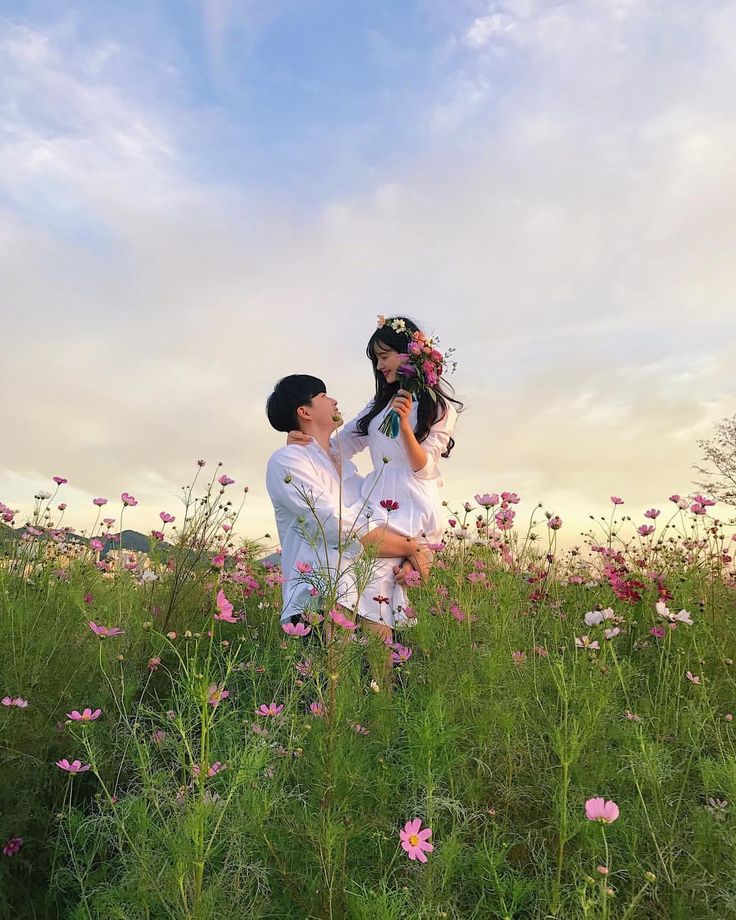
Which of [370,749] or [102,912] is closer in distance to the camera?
[102,912]

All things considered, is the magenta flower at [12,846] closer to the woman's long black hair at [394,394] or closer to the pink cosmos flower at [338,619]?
the pink cosmos flower at [338,619]

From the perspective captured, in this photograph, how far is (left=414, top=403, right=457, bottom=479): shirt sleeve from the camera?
13.1ft

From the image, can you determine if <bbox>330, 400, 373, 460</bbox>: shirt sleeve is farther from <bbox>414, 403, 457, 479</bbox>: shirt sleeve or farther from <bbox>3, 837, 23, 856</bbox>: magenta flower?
<bbox>3, 837, 23, 856</bbox>: magenta flower

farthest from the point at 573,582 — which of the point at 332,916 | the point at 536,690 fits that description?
the point at 332,916

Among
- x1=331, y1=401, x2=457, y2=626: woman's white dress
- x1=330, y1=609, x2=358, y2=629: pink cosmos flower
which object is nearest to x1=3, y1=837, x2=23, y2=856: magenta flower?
x1=330, y1=609, x2=358, y2=629: pink cosmos flower

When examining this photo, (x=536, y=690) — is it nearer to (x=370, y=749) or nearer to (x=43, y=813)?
(x=370, y=749)

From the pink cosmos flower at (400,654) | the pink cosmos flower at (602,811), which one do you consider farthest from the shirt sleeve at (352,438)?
the pink cosmos flower at (602,811)

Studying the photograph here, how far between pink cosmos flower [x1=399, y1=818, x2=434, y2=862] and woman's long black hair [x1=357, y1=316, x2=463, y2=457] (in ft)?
8.23

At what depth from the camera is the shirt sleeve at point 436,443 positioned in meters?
4.00

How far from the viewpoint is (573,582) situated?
14.4ft

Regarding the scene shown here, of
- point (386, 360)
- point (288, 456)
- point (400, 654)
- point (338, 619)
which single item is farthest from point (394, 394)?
point (338, 619)

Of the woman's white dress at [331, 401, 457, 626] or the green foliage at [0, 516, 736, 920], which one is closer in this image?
the green foliage at [0, 516, 736, 920]

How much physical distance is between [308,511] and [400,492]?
0.72 metres

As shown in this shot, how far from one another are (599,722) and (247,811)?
1.24 metres
